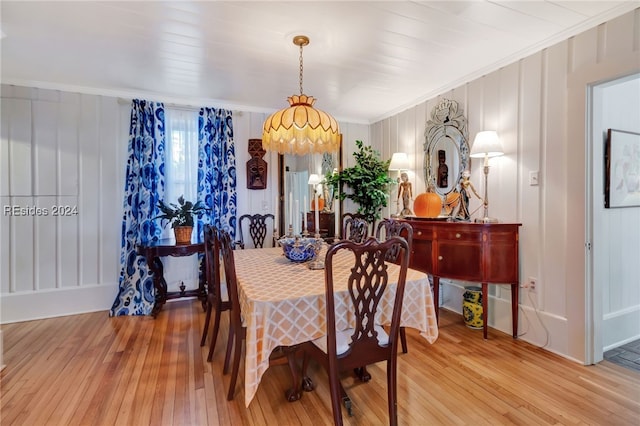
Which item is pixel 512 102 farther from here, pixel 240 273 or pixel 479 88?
pixel 240 273

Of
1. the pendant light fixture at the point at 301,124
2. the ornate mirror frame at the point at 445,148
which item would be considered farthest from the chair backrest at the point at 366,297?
the ornate mirror frame at the point at 445,148

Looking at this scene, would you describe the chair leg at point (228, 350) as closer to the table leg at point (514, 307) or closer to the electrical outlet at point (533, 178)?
the table leg at point (514, 307)

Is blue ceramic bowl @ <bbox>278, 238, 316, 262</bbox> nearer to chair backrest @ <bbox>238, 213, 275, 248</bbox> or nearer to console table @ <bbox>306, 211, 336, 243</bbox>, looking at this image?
chair backrest @ <bbox>238, 213, 275, 248</bbox>

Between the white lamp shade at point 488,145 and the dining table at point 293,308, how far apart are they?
4.76ft

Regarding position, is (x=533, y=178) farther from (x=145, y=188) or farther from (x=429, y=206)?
(x=145, y=188)

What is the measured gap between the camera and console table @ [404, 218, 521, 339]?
106 inches

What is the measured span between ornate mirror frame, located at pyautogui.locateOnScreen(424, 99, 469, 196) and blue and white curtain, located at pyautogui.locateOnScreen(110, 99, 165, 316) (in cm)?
316

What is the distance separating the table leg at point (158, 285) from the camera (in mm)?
3379

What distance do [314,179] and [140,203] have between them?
217 centimetres

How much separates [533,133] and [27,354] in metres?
4.51

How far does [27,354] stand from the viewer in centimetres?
251

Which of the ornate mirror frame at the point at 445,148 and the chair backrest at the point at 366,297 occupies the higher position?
the ornate mirror frame at the point at 445,148

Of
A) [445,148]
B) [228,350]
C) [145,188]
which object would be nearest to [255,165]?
[145,188]

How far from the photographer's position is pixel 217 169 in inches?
154
